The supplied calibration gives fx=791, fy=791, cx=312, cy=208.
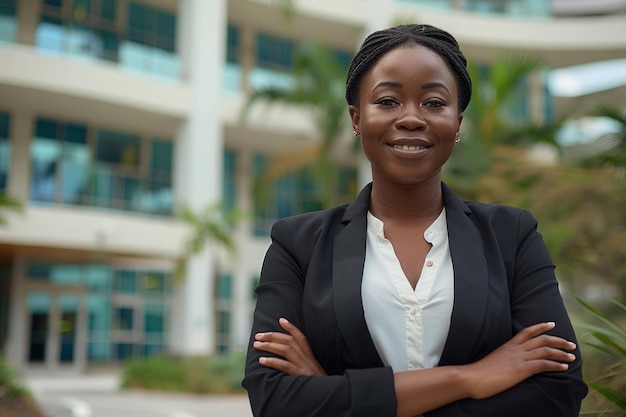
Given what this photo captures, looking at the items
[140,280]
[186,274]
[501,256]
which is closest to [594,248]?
[501,256]

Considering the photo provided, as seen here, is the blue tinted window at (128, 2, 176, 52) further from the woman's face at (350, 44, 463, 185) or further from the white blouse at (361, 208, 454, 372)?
the white blouse at (361, 208, 454, 372)

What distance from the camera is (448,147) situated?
186cm

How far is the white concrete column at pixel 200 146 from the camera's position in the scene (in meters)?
22.3

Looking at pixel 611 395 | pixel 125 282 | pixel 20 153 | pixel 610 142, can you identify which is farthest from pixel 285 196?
pixel 611 395

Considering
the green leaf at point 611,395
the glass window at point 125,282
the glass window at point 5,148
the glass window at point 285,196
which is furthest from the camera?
the glass window at point 285,196

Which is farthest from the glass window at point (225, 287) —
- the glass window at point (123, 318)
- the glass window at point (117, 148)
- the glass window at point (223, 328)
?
the glass window at point (117, 148)

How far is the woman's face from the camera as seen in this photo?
183cm

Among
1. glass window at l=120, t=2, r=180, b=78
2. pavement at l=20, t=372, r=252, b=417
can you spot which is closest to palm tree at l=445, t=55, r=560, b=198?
pavement at l=20, t=372, r=252, b=417

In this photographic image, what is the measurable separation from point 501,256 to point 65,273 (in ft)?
77.9

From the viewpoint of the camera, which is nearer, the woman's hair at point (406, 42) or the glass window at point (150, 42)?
the woman's hair at point (406, 42)

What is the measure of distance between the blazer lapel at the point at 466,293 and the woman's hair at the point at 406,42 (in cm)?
35

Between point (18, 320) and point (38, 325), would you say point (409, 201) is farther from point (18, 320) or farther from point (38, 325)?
point (38, 325)

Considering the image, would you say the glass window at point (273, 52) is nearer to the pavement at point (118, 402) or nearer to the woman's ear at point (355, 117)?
the pavement at point (118, 402)

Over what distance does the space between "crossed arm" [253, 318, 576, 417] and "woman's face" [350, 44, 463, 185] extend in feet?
1.45
